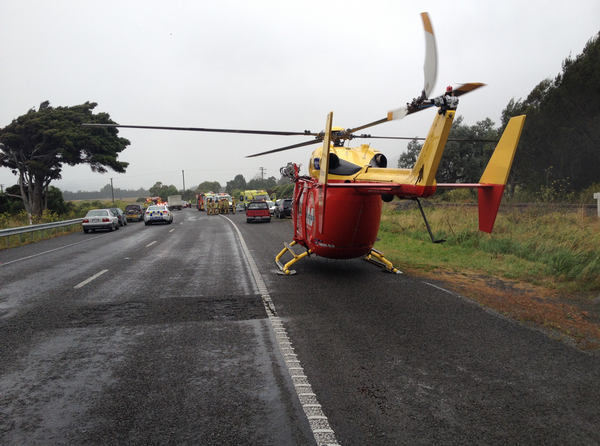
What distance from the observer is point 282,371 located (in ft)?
13.3

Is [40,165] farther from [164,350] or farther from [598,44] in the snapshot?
[598,44]

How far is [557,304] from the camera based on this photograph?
264 inches

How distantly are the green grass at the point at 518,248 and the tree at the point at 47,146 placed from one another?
2678cm

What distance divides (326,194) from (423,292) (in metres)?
2.55

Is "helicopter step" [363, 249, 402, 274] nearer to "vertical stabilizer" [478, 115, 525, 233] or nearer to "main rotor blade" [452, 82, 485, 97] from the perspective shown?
"vertical stabilizer" [478, 115, 525, 233]

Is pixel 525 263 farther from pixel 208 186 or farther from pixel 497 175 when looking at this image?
pixel 208 186

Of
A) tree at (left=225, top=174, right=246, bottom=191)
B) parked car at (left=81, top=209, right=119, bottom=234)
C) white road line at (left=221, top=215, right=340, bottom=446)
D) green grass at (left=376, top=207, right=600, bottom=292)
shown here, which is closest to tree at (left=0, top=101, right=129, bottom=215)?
parked car at (left=81, top=209, right=119, bottom=234)

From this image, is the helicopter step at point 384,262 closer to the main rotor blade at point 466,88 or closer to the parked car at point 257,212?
the main rotor blade at point 466,88

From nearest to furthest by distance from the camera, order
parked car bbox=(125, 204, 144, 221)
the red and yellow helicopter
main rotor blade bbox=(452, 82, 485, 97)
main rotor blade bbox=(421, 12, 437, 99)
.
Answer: main rotor blade bbox=(421, 12, 437, 99)
main rotor blade bbox=(452, 82, 485, 97)
the red and yellow helicopter
parked car bbox=(125, 204, 144, 221)

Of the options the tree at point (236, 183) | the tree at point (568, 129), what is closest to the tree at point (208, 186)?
the tree at point (236, 183)

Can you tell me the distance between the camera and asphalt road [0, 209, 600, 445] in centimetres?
304

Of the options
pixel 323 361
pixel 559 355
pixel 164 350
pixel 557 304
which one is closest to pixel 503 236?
pixel 557 304

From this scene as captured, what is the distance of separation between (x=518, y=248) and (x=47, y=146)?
32.9 meters

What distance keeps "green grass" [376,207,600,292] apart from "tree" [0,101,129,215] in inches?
1054
